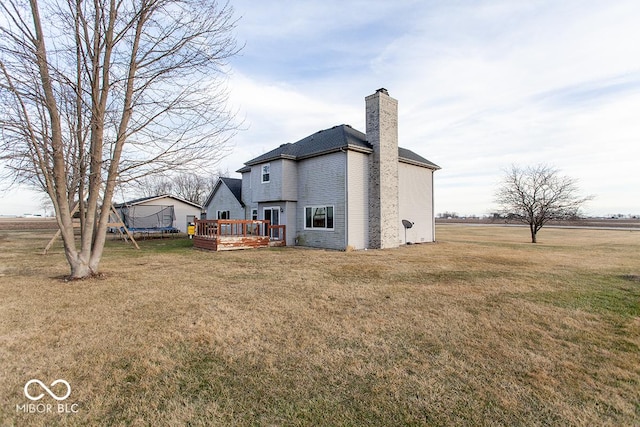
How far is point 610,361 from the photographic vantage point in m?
3.45

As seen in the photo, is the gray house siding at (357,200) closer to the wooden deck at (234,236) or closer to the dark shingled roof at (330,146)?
the dark shingled roof at (330,146)

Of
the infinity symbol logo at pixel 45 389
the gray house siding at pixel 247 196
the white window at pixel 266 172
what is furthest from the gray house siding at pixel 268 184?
the infinity symbol logo at pixel 45 389

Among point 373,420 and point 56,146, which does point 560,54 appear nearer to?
point 373,420

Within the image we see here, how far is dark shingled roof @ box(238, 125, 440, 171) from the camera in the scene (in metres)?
14.4

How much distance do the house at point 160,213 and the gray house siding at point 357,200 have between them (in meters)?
14.8

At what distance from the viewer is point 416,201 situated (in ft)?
58.5

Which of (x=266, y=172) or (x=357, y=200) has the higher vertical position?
(x=266, y=172)

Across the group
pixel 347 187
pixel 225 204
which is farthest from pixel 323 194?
pixel 225 204

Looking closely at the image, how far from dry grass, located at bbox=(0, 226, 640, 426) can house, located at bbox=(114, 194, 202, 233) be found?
18.0 metres

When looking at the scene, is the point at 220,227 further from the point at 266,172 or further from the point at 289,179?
the point at 289,179

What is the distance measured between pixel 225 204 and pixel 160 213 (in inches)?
257

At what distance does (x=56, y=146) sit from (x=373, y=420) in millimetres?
8680

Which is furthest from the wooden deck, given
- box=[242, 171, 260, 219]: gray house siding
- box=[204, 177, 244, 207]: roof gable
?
box=[204, 177, 244, 207]: roof gable

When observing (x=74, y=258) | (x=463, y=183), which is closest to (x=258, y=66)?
(x=74, y=258)
